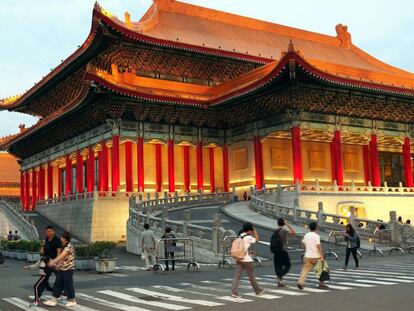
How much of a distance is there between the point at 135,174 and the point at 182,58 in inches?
380

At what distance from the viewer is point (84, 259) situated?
2255 centimetres

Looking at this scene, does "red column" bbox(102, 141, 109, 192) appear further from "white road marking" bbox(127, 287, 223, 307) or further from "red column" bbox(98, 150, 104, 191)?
"white road marking" bbox(127, 287, 223, 307)

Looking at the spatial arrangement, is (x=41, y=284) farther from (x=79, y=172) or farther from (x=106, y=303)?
(x=79, y=172)

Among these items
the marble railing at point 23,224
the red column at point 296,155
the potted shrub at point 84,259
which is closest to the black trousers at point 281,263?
the potted shrub at point 84,259

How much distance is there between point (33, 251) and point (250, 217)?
1150 centimetres

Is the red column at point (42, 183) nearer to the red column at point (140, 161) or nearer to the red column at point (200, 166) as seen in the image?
the red column at point (140, 161)

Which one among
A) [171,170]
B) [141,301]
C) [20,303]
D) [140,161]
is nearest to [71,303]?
[20,303]

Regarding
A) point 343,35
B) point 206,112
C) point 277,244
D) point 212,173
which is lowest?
point 277,244

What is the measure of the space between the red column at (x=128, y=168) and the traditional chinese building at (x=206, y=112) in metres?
0.11

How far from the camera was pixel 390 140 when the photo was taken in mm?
47719

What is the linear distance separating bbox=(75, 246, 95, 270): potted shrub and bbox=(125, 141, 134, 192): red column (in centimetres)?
1739

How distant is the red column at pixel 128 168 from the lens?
40.4 metres

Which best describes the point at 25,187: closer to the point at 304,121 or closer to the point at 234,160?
the point at 234,160

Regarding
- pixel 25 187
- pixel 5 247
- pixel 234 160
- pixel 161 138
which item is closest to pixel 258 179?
pixel 234 160
